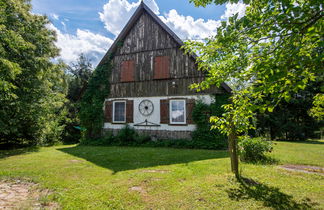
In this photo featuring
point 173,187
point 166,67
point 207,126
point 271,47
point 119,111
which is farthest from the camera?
point 119,111

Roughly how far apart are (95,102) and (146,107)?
3908mm

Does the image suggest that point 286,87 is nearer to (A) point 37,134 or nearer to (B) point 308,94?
(A) point 37,134

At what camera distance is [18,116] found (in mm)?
9023

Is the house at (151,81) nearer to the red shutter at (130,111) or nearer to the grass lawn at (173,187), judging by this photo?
the red shutter at (130,111)

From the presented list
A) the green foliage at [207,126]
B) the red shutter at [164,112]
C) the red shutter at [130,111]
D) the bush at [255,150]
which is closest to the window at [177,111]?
the red shutter at [164,112]

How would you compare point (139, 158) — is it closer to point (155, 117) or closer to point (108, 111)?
point (155, 117)

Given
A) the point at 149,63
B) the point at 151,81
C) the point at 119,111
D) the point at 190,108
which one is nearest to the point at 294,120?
the point at 190,108

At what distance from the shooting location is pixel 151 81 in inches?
435

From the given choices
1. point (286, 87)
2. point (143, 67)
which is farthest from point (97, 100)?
point (286, 87)

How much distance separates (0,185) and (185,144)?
7561 mm

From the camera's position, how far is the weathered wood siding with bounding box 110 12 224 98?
34.0 feet

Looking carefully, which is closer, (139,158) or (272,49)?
(272,49)

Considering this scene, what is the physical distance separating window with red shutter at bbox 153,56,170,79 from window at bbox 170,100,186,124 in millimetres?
1779

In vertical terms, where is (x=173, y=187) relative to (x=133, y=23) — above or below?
below
